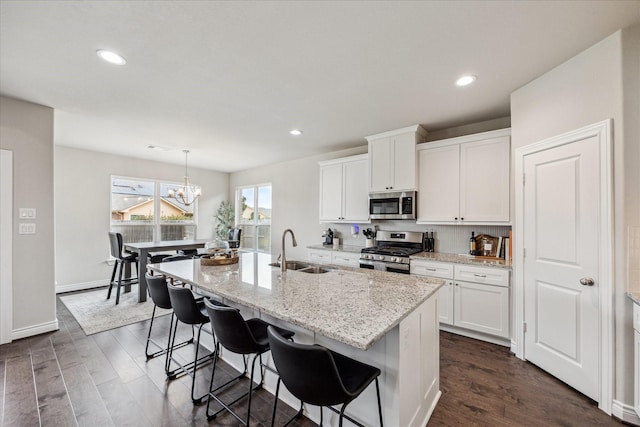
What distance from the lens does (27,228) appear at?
2977mm

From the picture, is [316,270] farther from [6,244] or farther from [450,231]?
[6,244]

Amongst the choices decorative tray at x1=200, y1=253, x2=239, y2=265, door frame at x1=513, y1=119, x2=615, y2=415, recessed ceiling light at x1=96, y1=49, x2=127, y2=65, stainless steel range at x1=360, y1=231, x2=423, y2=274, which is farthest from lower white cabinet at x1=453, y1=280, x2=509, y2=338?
recessed ceiling light at x1=96, y1=49, x2=127, y2=65

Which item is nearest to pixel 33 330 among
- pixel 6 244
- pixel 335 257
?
pixel 6 244

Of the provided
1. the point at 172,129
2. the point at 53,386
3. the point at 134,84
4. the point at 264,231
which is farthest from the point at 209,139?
the point at 53,386

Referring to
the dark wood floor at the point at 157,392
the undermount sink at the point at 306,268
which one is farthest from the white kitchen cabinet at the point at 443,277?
the undermount sink at the point at 306,268

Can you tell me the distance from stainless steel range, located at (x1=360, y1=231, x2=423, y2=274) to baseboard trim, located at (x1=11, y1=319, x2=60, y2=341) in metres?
3.84

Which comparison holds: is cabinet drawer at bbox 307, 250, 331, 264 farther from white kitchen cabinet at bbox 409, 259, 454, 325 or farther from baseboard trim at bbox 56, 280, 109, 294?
baseboard trim at bbox 56, 280, 109, 294

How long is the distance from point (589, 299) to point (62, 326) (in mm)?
5433

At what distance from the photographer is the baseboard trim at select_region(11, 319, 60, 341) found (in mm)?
2887

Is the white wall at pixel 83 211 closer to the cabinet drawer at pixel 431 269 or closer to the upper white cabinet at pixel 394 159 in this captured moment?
the upper white cabinet at pixel 394 159

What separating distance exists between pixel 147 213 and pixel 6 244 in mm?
3060

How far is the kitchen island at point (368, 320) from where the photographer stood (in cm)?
126

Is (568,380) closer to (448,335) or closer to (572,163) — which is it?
(448,335)

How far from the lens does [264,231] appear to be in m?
6.45
